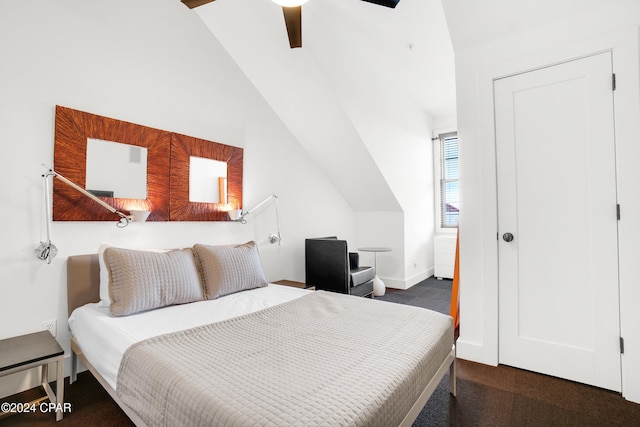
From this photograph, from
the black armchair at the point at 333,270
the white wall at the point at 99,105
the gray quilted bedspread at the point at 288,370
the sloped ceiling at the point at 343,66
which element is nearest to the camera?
the gray quilted bedspread at the point at 288,370

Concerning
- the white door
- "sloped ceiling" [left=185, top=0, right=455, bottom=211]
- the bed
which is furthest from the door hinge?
the bed

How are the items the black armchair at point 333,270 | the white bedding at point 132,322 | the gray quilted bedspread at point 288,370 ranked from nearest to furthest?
the gray quilted bedspread at point 288,370 → the white bedding at point 132,322 → the black armchair at point 333,270

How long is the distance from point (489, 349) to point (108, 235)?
2.91m

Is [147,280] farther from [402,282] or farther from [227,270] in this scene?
[402,282]

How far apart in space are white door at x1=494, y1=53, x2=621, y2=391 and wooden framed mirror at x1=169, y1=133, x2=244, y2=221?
2328mm

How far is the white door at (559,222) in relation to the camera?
191 centimetres

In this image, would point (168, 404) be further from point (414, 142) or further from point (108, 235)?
point (414, 142)

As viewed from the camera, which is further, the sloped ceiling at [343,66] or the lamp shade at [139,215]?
the sloped ceiling at [343,66]

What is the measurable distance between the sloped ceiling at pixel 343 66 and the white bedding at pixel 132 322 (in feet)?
7.33

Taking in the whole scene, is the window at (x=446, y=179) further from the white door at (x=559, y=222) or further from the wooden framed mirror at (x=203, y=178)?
the wooden framed mirror at (x=203, y=178)

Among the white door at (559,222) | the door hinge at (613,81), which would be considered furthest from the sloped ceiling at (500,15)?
the door hinge at (613,81)

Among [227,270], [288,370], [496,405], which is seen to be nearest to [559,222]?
[496,405]

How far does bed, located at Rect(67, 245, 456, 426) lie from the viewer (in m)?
0.98

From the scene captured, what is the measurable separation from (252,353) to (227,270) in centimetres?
115
